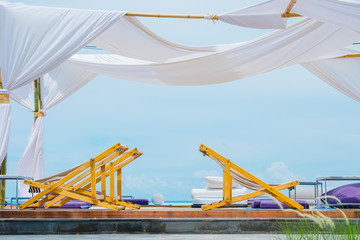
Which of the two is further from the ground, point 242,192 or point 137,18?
point 137,18

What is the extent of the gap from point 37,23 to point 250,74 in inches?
119

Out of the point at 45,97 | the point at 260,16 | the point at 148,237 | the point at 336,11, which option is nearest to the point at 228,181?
the point at 148,237

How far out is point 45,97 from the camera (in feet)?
30.5

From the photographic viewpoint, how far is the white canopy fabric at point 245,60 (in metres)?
6.82

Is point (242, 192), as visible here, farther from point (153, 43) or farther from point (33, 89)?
point (33, 89)

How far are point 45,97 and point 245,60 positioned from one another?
3930 millimetres

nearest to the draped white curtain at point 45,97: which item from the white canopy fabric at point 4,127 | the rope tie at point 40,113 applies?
the rope tie at point 40,113

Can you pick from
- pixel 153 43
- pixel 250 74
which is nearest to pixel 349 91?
pixel 250 74

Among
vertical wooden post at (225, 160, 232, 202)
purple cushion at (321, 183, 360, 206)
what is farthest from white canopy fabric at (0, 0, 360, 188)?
purple cushion at (321, 183, 360, 206)

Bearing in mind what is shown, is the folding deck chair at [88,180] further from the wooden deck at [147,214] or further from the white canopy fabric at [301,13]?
the white canopy fabric at [301,13]

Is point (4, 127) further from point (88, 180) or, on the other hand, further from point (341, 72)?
point (341, 72)

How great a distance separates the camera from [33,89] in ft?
32.0

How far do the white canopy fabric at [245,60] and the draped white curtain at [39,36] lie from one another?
1.32 m

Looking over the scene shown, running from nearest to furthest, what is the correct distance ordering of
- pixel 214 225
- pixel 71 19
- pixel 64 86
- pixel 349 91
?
pixel 214 225 → pixel 71 19 → pixel 349 91 → pixel 64 86
